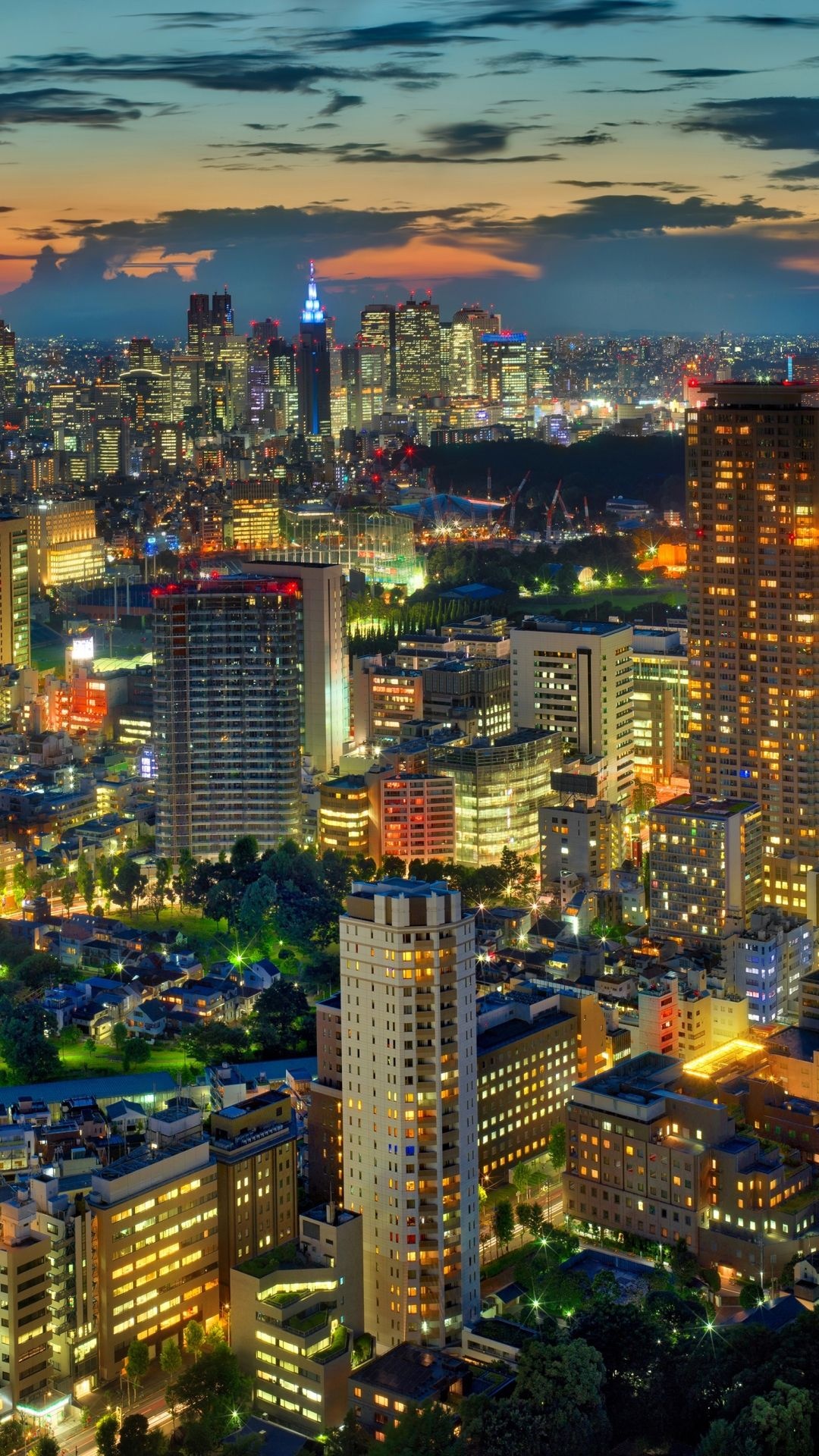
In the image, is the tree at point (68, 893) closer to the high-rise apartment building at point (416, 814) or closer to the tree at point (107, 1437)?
the high-rise apartment building at point (416, 814)

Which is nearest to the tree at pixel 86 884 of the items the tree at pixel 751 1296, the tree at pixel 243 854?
the tree at pixel 243 854

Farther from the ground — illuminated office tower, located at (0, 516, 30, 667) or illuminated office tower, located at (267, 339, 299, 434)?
illuminated office tower, located at (267, 339, 299, 434)

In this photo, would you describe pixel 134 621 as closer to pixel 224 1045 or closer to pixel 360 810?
pixel 360 810

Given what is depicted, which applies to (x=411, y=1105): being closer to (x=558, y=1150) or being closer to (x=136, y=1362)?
(x=136, y=1362)

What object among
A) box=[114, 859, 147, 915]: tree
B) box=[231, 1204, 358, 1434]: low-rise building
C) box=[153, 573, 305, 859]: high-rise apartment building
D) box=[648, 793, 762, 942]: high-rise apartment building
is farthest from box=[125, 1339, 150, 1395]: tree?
box=[153, 573, 305, 859]: high-rise apartment building

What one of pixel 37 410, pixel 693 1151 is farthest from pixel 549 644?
pixel 37 410

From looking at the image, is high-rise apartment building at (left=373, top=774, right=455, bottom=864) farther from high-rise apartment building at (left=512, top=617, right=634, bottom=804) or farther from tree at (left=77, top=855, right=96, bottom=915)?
tree at (left=77, top=855, right=96, bottom=915)
